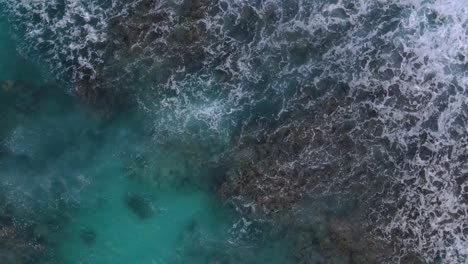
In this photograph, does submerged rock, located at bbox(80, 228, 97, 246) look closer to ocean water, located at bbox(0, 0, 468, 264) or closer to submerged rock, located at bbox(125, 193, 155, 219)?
ocean water, located at bbox(0, 0, 468, 264)

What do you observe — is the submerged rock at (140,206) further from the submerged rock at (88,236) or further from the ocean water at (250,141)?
the submerged rock at (88,236)

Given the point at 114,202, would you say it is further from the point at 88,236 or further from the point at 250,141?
the point at 250,141

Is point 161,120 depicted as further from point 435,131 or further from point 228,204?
point 435,131

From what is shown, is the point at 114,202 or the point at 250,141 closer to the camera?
the point at 114,202

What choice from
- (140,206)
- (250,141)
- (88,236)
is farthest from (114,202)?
(250,141)

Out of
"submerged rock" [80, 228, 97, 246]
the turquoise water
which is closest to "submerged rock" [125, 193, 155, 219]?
the turquoise water

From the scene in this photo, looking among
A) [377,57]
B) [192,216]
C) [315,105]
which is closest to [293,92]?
[315,105]
